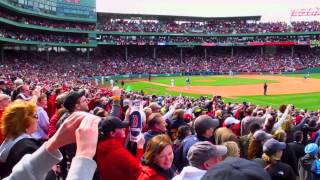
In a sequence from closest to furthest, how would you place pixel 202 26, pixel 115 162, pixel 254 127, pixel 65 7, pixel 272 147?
1. pixel 115 162
2. pixel 272 147
3. pixel 254 127
4. pixel 65 7
5. pixel 202 26

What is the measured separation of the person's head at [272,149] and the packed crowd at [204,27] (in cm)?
8840

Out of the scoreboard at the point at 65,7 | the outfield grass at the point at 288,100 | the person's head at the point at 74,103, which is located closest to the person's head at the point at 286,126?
the person's head at the point at 74,103

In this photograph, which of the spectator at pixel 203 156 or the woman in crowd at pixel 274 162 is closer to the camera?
the spectator at pixel 203 156

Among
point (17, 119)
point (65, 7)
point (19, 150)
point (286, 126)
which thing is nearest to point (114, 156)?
point (19, 150)

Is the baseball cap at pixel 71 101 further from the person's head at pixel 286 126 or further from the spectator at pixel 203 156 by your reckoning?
the person's head at pixel 286 126

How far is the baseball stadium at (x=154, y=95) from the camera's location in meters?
4.51

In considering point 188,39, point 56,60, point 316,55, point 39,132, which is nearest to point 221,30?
point 188,39

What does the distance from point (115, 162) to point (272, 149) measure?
2.37 m

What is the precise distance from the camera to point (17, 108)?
14.9 feet

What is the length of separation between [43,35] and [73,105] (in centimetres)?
7644

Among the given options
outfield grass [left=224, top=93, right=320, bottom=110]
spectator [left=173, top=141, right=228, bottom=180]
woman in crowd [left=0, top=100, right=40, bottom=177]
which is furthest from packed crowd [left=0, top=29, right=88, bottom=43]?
spectator [left=173, top=141, right=228, bottom=180]

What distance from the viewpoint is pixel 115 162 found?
570 cm

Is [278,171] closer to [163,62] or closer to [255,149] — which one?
[255,149]

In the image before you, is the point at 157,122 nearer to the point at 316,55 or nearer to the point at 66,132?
the point at 66,132
